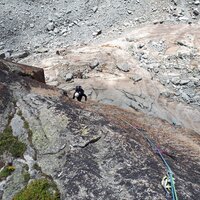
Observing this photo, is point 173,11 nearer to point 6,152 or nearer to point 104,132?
point 104,132

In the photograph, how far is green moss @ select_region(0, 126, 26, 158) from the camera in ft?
42.2

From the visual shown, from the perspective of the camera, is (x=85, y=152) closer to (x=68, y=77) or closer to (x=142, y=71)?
(x=68, y=77)

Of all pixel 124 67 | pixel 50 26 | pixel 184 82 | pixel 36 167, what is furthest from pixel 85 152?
pixel 50 26

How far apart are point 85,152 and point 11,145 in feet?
8.35

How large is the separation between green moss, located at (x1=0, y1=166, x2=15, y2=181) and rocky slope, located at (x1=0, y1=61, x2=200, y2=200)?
13 cm

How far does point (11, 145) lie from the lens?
43.0 feet

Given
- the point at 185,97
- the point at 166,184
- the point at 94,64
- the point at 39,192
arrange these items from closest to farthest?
the point at 39,192, the point at 166,184, the point at 185,97, the point at 94,64

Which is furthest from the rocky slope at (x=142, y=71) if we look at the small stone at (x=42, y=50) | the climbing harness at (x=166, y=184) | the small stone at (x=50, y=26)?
the climbing harness at (x=166, y=184)

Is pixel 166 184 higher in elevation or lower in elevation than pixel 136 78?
higher

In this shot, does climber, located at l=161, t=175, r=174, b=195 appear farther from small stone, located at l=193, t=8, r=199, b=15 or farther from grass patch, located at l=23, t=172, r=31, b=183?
small stone, located at l=193, t=8, r=199, b=15

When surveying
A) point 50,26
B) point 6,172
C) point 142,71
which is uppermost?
point 6,172

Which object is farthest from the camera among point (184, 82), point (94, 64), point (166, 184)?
point (94, 64)

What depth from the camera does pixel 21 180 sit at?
11781 mm

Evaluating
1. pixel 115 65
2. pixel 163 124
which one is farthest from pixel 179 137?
pixel 115 65
